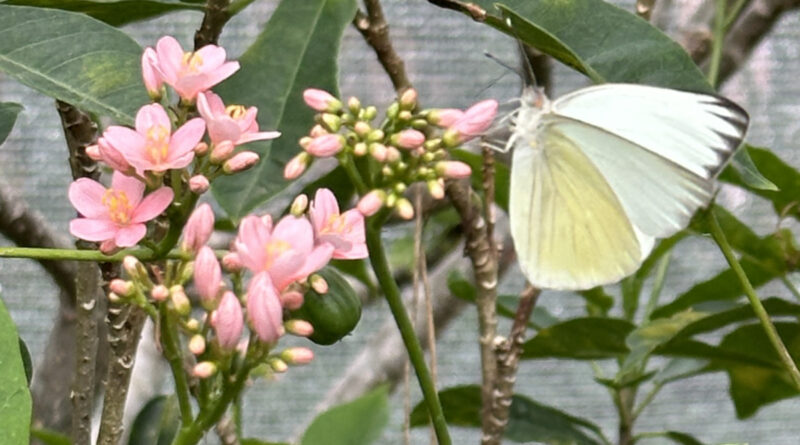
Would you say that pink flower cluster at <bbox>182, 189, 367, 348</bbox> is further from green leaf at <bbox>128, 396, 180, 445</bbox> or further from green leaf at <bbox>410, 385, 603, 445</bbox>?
green leaf at <bbox>410, 385, 603, 445</bbox>

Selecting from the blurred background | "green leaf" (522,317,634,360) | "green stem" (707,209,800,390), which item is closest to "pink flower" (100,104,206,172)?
"green stem" (707,209,800,390)

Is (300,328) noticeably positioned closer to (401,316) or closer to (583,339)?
(401,316)

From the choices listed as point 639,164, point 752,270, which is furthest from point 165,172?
point 752,270

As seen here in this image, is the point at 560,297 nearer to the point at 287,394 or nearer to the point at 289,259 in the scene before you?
the point at 287,394

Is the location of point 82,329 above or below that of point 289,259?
below

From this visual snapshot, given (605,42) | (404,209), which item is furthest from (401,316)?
(605,42)
